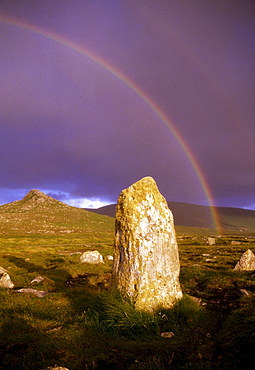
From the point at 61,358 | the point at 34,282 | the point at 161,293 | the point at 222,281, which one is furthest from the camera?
the point at 34,282

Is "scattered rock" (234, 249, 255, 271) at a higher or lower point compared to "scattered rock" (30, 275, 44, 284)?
higher

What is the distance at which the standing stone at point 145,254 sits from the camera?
953cm

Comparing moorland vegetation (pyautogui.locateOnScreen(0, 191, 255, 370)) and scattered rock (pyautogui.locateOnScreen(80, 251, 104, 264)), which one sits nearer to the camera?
moorland vegetation (pyautogui.locateOnScreen(0, 191, 255, 370))

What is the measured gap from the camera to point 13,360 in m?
6.05

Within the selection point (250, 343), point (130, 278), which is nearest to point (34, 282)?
point (130, 278)

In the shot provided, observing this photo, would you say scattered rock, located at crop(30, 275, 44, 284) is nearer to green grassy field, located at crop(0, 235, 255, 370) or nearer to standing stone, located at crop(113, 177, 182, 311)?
green grassy field, located at crop(0, 235, 255, 370)

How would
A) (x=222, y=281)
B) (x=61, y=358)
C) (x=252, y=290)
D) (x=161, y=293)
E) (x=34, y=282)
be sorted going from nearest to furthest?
(x=61, y=358)
(x=161, y=293)
(x=252, y=290)
(x=222, y=281)
(x=34, y=282)

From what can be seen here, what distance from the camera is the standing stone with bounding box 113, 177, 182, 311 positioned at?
9531 mm

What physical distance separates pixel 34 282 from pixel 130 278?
9.71m

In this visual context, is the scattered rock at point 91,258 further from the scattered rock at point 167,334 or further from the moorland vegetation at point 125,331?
the scattered rock at point 167,334

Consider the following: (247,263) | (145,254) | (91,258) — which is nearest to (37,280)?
(91,258)

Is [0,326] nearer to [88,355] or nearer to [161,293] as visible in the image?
[88,355]

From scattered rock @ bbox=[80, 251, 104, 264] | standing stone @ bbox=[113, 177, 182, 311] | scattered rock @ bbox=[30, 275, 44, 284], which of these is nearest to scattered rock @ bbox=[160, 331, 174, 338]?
standing stone @ bbox=[113, 177, 182, 311]

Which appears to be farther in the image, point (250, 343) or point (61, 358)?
point (61, 358)
